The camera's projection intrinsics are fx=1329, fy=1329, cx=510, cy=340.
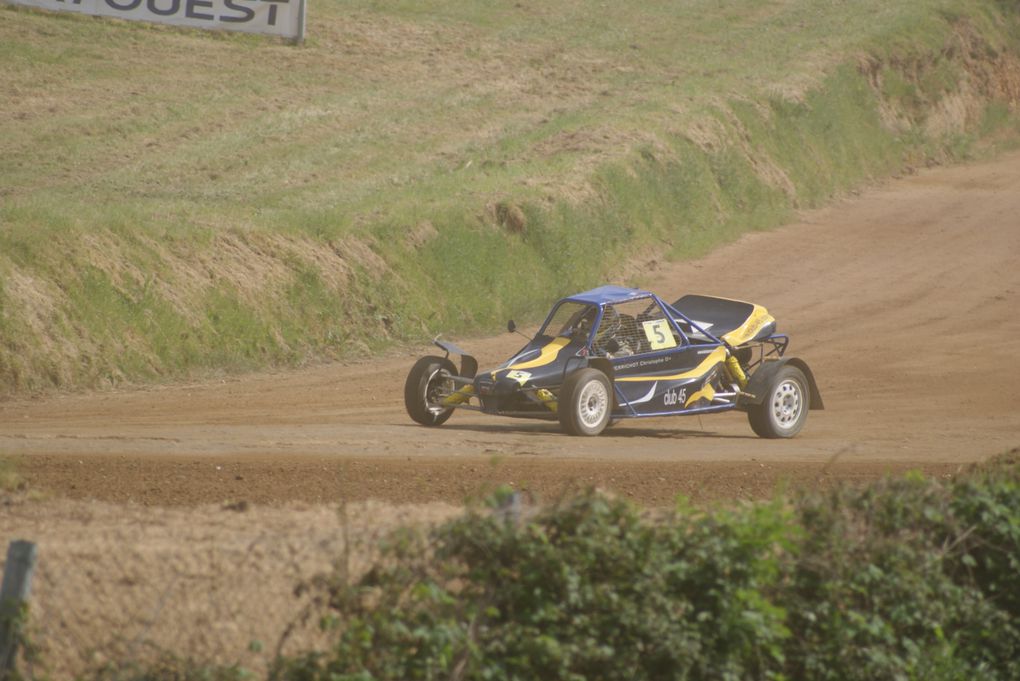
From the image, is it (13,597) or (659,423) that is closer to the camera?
(13,597)

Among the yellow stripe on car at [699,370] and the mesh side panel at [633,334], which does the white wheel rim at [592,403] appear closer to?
the yellow stripe on car at [699,370]

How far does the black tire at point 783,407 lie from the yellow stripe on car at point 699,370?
0.65 meters

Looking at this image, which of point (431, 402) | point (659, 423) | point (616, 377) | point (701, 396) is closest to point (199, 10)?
point (659, 423)

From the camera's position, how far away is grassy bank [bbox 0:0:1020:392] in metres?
19.4

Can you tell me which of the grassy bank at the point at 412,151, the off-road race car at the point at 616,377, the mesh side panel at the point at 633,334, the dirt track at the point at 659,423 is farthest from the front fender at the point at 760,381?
the grassy bank at the point at 412,151

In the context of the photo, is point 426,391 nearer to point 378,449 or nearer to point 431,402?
point 431,402

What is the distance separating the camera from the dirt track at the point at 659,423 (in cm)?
1138

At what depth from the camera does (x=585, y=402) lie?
46.3 feet

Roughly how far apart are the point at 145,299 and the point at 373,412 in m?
4.64

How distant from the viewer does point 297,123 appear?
3048 centimetres

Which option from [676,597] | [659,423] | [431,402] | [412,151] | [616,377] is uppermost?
[412,151]

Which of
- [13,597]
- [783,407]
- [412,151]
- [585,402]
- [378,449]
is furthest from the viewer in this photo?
[412,151]

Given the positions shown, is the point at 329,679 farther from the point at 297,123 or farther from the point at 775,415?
the point at 297,123

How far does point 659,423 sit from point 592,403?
103 inches
